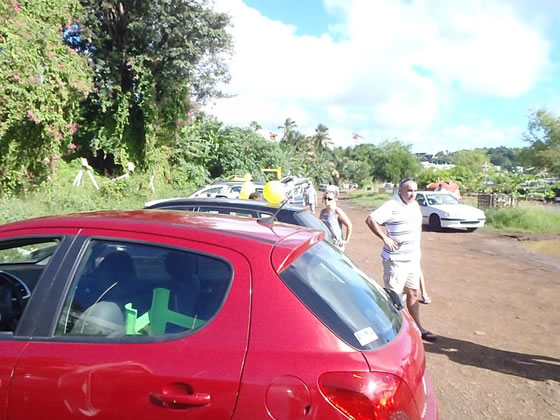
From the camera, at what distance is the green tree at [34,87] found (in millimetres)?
10758

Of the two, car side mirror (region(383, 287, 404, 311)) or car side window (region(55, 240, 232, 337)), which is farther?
car side mirror (region(383, 287, 404, 311))

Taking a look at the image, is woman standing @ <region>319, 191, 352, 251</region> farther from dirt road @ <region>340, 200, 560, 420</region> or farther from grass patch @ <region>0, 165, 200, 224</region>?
grass patch @ <region>0, 165, 200, 224</region>

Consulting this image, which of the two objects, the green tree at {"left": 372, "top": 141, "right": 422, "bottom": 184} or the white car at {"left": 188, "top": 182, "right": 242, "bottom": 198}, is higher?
the green tree at {"left": 372, "top": 141, "right": 422, "bottom": 184}

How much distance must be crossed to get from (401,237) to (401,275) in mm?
418

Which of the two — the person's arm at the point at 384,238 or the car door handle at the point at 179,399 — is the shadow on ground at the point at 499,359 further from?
the car door handle at the point at 179,399

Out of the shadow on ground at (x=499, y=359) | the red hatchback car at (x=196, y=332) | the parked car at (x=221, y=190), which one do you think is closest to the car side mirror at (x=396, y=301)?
the red hatchback car at (x=196, y=332)

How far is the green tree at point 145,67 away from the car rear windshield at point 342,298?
1734 centimetres

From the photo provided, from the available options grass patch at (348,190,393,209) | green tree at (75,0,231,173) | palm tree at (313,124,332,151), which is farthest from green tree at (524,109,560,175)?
palm tree at (313,124,332,151)

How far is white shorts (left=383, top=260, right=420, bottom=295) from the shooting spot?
4944mm

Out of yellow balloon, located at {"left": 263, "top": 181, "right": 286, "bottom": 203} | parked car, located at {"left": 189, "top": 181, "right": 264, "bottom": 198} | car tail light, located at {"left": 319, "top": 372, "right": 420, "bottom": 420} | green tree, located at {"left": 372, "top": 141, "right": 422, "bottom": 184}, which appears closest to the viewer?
car tail light, located at {"left": 319, "top": 372, "right": 420, "bottom": 420}

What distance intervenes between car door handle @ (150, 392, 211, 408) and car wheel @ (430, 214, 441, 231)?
16.6 m

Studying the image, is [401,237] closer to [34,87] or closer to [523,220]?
[34,87]

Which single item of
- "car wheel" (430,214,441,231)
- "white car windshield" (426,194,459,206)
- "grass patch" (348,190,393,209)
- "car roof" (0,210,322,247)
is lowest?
"grass patch" (348,190,393,209)

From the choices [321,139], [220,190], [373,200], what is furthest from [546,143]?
[321,139]
